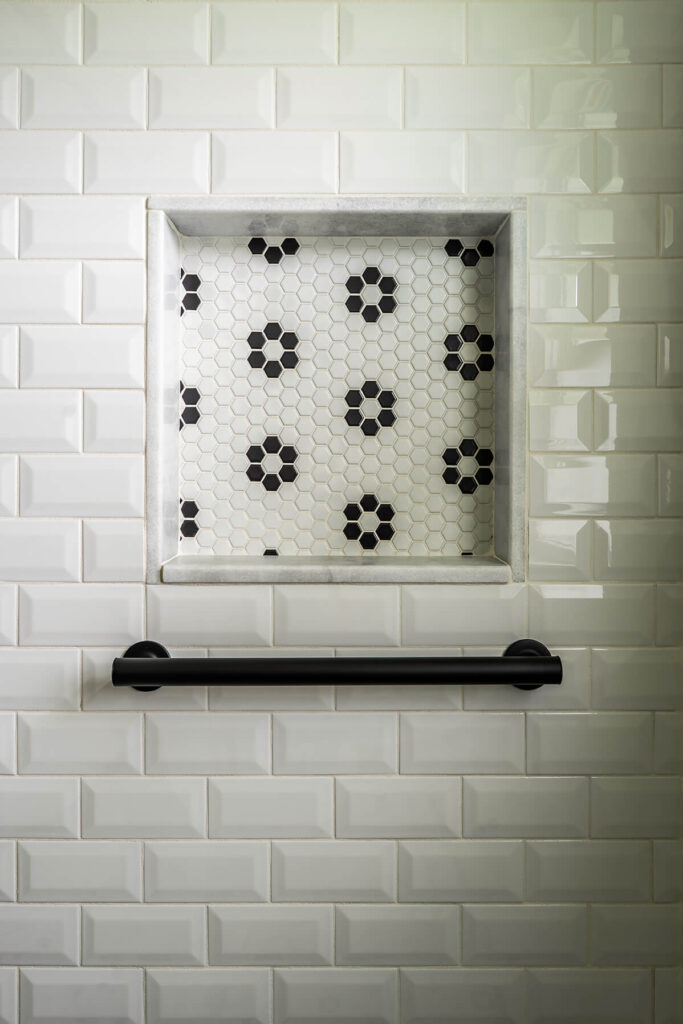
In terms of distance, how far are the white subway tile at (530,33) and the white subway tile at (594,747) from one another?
2.92 ft

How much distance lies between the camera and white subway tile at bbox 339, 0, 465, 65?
893mm

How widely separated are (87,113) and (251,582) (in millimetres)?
663

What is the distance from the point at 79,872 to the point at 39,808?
102mm

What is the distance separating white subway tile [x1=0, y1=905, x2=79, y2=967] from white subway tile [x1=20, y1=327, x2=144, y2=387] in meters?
0.72

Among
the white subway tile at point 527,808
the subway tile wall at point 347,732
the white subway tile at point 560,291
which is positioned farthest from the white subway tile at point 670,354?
the white subway tile at point 527,808

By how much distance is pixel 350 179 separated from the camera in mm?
897

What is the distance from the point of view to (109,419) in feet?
2.99

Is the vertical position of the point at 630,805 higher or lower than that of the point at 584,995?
higher

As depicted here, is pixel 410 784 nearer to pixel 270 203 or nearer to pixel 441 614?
pixel 441 614

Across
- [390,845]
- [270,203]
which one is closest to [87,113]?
[270,203]

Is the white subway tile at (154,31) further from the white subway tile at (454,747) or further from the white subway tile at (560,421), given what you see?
the white subway tile at (454,747)

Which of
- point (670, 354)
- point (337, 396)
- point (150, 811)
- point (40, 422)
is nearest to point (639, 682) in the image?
point (670, 354)

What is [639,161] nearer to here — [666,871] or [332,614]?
[332,614]

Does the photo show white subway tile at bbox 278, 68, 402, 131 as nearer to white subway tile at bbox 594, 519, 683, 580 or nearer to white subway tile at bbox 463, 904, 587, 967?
white subway tile at bbox 594, 519, 683, 580
